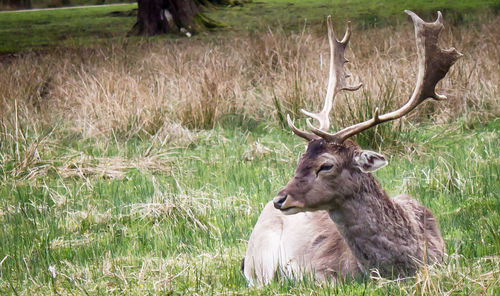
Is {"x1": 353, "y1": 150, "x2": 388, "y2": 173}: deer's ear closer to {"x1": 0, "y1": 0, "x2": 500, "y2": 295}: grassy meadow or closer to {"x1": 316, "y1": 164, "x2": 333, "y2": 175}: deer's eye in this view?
{"x1": 316, "y1": 164, "x2": 333, "y2": 175}: deer's eye

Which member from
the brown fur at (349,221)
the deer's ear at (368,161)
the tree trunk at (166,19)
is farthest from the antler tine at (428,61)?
the tree trunk at (166,19)

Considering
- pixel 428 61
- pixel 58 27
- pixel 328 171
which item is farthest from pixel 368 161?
pixel 58 27

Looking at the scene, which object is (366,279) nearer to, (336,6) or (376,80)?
(376,80)

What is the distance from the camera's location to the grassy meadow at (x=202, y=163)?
433 centimetres

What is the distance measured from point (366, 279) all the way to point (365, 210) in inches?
14.7

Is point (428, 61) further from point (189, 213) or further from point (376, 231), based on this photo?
point (189, 213)

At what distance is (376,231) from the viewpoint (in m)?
4.05

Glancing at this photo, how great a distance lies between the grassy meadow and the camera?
4332 mm

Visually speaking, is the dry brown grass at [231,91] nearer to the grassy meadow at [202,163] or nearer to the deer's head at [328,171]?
the grassy meadow at [202,163]

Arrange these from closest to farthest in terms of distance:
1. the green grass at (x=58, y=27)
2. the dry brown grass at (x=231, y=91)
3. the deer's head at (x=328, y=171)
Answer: the deer's head at (x=328, y=171)
the dry brown grass at (x=231, y=91)
the green grass at (x=58, y=27)

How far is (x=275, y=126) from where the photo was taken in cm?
879

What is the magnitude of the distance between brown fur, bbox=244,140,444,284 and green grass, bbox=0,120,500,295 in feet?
0.62

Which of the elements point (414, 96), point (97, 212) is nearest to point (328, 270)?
point (414, 96)

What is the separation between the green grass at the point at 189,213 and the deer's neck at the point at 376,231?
202 millimetres
